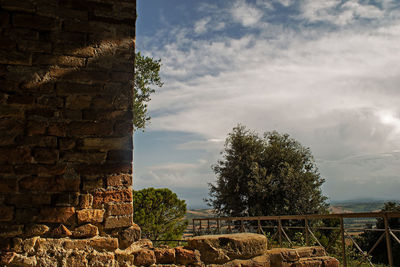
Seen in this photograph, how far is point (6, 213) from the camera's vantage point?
242 centimetres

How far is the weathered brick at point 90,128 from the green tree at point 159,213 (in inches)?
335

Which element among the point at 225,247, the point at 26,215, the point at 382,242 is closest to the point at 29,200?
the point at 26,215

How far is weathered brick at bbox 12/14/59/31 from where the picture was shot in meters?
2.66

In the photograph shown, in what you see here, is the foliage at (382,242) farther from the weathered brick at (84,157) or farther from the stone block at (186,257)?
the weathered brick at (84,157)

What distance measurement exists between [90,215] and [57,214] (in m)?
0.26

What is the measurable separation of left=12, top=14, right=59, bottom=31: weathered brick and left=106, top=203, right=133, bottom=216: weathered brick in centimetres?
167

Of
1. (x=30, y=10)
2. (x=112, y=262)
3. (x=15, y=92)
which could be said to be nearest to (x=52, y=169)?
(x=15, y=92)

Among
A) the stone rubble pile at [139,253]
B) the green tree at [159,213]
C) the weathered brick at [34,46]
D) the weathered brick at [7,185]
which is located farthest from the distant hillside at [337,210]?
the weathered brick at [34,46]

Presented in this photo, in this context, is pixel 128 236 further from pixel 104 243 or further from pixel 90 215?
pixel 90 215

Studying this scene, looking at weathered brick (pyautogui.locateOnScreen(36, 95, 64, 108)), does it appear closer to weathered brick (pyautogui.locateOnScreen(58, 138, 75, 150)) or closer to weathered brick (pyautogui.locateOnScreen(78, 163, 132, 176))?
weathered brick (pyautogui.locateOnScreen(58, 138, 75, 150))

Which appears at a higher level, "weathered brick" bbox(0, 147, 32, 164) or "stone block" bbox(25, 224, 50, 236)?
"weathered brick" bbox(0, 147, 32, 164)

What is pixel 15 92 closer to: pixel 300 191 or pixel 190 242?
pixel 190 242

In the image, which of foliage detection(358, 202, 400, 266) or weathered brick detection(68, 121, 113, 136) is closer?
weathered brick detection(68, 121, 113, 136)

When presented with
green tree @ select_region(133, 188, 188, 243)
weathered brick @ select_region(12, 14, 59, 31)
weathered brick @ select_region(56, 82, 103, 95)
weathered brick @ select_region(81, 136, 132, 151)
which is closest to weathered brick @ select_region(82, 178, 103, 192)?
weathered brick @ select_region(81, 136, 132, 151)
